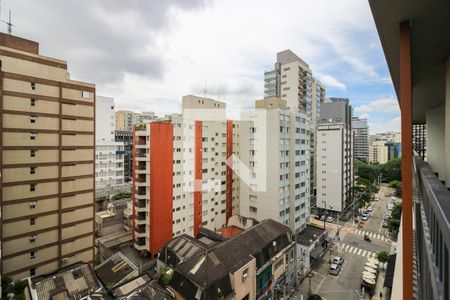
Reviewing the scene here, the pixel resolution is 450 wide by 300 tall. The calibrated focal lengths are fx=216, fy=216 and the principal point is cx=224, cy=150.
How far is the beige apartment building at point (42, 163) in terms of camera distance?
12.8 metres

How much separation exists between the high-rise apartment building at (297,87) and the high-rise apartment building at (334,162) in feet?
10.6

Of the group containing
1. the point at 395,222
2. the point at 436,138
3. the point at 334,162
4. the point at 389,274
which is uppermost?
the point at 436,138

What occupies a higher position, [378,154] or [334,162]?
[378,154]

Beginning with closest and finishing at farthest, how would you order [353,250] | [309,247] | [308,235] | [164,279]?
[164,279], [309,247], [308,235], [353,250]

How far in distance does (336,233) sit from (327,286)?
32.2ft

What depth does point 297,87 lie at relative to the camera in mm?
38031

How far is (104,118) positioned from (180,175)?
29.7 meters

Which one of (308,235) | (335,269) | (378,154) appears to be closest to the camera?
(335,269)

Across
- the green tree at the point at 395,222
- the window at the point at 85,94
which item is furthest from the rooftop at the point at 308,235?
the window at the point at 85,94

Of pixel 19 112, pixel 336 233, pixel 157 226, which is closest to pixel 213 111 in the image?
pixel 157 226

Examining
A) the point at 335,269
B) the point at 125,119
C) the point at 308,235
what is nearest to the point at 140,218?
the point at 308,235

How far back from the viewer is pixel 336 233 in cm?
2502

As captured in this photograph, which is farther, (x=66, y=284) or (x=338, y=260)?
(x=338, y=260)

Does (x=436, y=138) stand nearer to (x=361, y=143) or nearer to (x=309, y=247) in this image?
(x=309, y=247)
